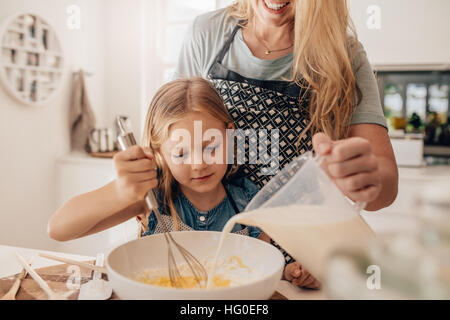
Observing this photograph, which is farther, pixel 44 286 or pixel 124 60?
pixel 124 60

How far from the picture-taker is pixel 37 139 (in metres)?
2.34

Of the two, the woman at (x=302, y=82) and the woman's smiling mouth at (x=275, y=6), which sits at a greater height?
the woman's smiling mouth at (x=275, y=6)

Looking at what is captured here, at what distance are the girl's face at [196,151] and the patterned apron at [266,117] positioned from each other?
8 centimetres

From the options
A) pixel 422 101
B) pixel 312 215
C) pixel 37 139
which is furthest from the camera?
pixel 422 101

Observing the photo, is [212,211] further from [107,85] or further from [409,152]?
[107,85]

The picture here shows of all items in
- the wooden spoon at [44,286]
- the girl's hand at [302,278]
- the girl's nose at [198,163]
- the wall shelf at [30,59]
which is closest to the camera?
the wooden spoon at [44,286]

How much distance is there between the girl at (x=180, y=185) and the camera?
79 centimetres

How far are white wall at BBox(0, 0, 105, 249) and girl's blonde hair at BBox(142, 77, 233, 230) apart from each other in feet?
4.82

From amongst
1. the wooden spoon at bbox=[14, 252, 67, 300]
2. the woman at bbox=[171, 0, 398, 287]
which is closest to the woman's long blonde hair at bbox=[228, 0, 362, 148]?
the woman at bbox=[171, 0, 398, 287]

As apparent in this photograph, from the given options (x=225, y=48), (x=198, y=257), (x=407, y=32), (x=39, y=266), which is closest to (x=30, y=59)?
(x=225, y=48)

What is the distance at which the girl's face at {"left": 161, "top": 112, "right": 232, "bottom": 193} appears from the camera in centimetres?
88

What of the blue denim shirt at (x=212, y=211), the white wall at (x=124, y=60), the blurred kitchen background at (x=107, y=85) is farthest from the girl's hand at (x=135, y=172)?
the white wall at (x=124, y=60)

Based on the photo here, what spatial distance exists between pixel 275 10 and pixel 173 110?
34 centimetres

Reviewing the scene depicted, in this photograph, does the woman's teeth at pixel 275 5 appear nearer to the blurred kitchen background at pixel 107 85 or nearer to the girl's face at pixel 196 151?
the girl's face at pixel 196 151
